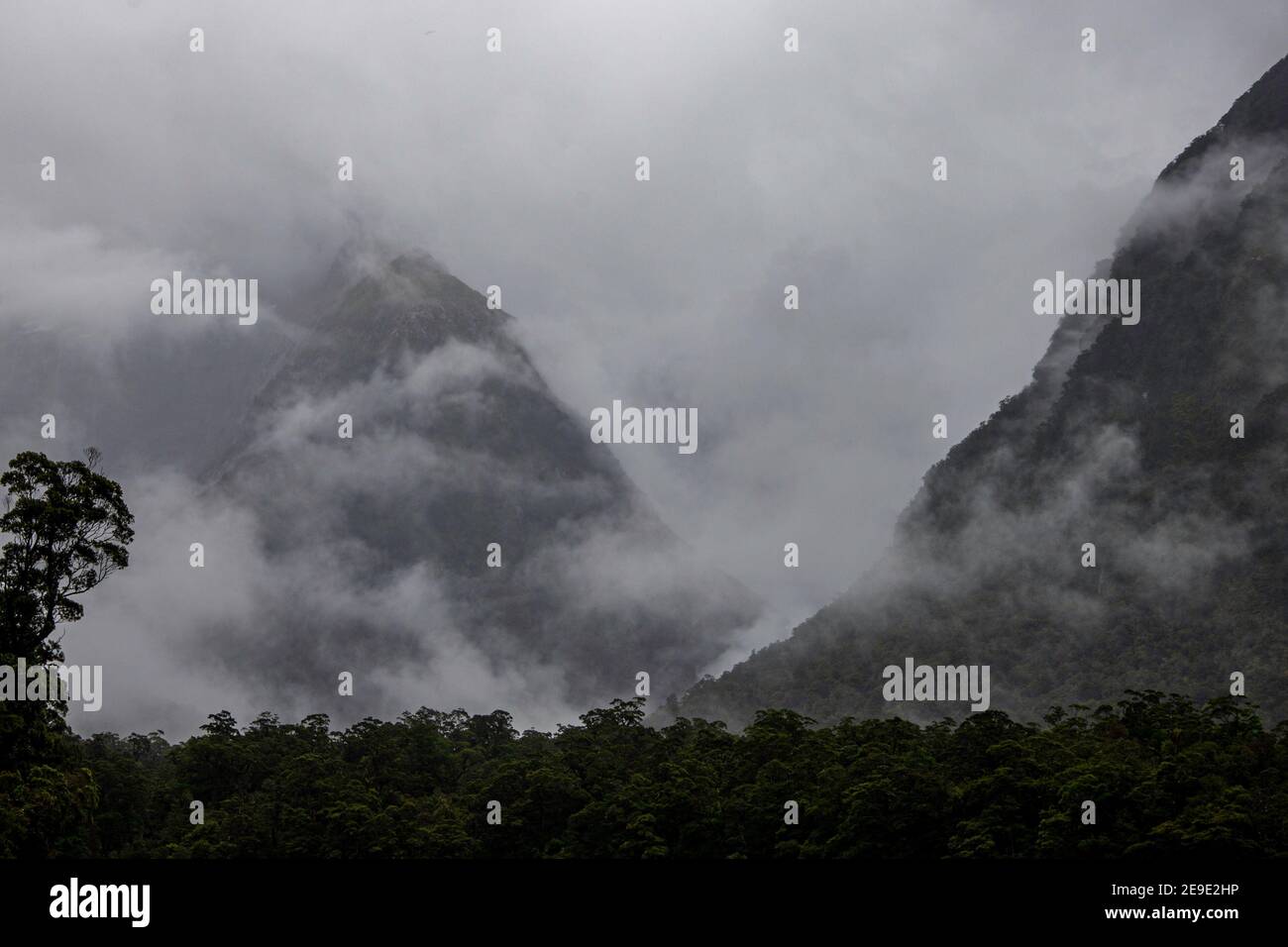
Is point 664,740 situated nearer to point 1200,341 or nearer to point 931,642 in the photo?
point 931,642

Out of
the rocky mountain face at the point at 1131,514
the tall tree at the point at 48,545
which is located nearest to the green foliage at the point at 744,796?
the tall tree at the point at 48,545

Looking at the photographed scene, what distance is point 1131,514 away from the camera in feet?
410

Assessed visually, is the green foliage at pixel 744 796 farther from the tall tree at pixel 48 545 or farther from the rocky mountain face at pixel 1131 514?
the rocky mountain face at pixel 1131 514

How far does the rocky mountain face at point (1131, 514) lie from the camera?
4323 inches

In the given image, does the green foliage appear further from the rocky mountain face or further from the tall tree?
the rocky mountain face

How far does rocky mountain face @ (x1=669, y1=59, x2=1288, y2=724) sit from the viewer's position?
110 meters

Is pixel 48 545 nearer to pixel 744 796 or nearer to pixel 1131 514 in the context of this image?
pixel 744 796

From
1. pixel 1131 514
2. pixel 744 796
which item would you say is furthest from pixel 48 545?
pixel 1131 514

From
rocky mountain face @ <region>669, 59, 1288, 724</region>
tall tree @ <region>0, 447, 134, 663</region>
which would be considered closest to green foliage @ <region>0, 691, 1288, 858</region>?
tall tree @ <region>0, 447, 134, 663</region>

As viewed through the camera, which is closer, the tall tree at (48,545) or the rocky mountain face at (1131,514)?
the tall tree at (48,545)
